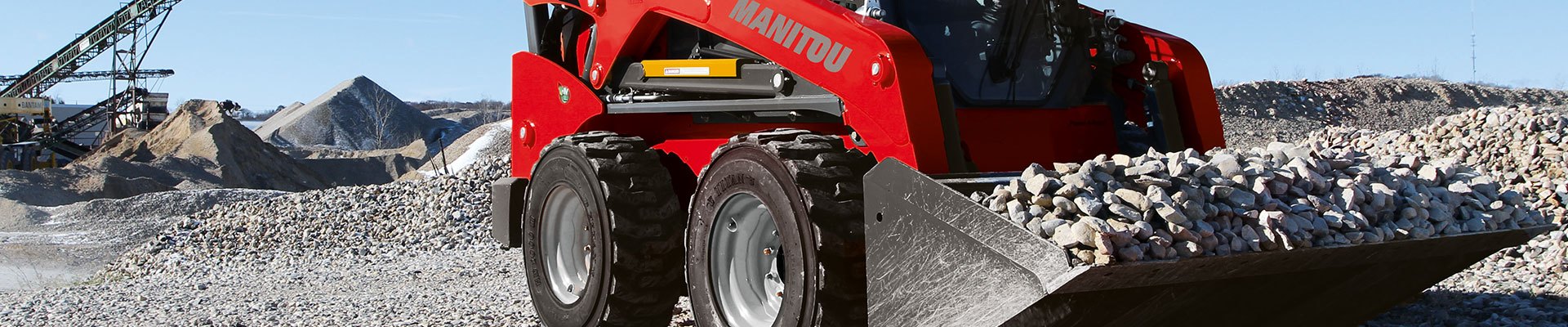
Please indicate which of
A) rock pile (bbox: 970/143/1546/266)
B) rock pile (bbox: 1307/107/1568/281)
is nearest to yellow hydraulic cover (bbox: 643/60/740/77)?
rock pile (bbox: 970/143/1546/266)

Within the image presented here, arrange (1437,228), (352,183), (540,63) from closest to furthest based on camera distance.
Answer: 1. (1437,228)
2. (540,63)
3. (352,183)

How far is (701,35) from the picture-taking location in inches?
242

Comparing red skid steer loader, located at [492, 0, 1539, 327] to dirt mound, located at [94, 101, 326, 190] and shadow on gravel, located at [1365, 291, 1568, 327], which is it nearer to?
shadow on gravel, located at [1365, 291, 1568, 327]

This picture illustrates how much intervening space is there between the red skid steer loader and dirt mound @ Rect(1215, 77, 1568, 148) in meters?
20.1

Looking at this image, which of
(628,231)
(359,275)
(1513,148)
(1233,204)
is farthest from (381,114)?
(1233,204)

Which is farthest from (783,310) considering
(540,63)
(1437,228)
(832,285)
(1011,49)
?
(540,63)

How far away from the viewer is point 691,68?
592 cm

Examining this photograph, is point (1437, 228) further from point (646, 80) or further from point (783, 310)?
point (646, 80)

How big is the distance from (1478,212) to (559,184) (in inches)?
154

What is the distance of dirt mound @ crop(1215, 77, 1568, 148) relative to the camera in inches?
1081

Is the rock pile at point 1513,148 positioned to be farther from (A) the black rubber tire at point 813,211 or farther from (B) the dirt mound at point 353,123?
(B) the dirt mound at point 353,123

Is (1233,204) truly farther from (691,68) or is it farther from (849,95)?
(691,68)

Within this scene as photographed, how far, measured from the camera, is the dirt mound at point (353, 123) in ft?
159

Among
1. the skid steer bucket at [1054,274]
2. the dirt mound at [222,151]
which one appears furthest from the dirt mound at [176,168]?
the skid steer bucket at [1054,274]
